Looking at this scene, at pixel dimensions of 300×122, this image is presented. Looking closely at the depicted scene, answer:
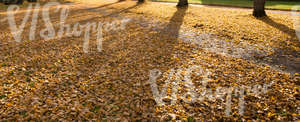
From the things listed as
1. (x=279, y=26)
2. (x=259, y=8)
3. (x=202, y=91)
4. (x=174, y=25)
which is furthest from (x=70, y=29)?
(x=259, y=8)

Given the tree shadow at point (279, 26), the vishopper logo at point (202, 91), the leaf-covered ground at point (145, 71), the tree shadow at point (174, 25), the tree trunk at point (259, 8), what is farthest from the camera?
the tree trunk at point (259, 8)

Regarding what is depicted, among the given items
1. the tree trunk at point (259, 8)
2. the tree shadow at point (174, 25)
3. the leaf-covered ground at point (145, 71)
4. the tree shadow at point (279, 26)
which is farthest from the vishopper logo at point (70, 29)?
the tree trunk at point (259, 8)

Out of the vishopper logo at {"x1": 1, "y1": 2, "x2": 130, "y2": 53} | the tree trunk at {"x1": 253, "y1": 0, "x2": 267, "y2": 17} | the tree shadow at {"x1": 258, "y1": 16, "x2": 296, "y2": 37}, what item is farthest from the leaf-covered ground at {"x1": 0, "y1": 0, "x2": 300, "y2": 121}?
the tree trunk at {"x1": 253, "y1": 0, "x2": 267, "y2": 17}

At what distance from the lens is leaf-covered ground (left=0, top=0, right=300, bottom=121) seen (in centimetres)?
518

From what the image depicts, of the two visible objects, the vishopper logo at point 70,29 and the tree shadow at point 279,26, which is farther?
the vishopper logo at point 70,29

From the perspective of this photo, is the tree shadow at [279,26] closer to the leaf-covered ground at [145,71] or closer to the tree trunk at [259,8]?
the leaf-covered ground at [145,71]

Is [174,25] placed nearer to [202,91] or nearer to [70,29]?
[70,29]

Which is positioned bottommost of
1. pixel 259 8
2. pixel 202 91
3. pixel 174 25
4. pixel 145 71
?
pixel 202 91

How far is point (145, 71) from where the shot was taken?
7203 millimetres

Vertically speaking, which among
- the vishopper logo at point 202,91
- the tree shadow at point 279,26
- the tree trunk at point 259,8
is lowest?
the vishopper logo at point 202,91

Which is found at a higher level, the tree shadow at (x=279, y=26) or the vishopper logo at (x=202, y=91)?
the tree shadow at (x=279, y=26)

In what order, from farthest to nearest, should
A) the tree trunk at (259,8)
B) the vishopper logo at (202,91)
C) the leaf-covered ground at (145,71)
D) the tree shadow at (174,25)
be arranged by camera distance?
the tree trunk at (259,8), the tree shadow at (174,25), the vishopper logo at (202,91), the leaf-covered ground at (145,71)

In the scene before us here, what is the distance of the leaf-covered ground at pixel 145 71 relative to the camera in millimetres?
5184

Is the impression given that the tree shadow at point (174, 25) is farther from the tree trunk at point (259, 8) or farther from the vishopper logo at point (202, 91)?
the tree trunk at point (259, 8)
